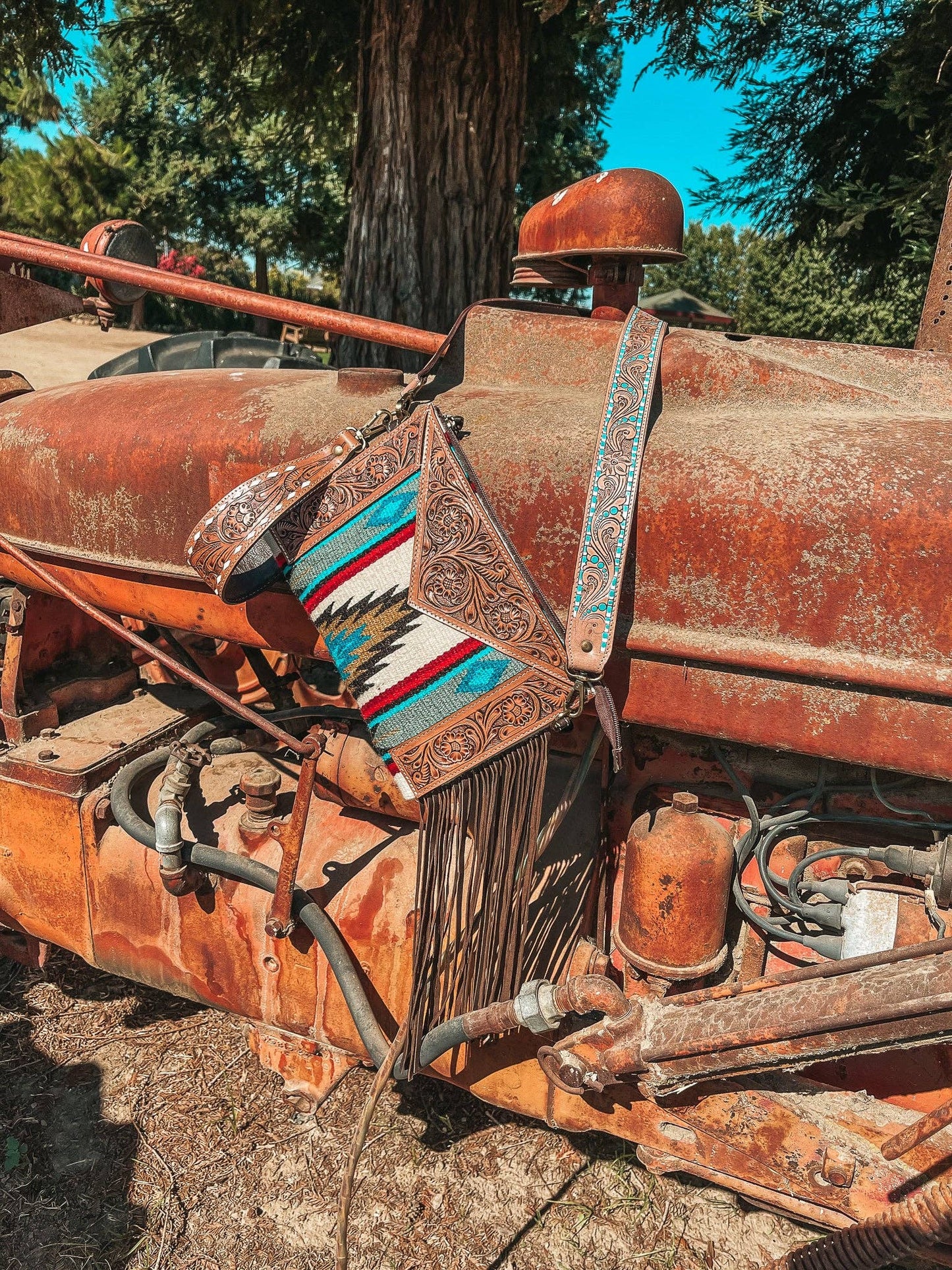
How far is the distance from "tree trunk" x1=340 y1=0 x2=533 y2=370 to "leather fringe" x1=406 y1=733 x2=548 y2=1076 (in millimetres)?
4508

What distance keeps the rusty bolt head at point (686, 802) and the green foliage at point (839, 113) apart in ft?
16.2

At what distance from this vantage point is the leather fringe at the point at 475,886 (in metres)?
1.61

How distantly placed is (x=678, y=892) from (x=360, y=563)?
78cm

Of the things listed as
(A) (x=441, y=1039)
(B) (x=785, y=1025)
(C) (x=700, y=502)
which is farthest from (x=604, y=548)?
(A) (x=441, y=1039)

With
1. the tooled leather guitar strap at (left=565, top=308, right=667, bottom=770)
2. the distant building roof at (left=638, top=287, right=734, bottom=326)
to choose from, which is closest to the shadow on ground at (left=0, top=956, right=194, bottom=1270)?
the tooled leather guitar strap at (left=565, top=308, right=667, bottom=770)

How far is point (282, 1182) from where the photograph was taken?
7.52 feet

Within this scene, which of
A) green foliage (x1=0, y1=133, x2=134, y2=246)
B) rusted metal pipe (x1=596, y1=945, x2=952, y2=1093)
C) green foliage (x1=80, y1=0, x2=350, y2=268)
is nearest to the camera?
rusted metal pipe (x1=596, y1=945, x2=952, y2=1093)

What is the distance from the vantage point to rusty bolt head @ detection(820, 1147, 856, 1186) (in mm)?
1583

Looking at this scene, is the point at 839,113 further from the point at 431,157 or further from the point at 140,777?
the point at 140,777

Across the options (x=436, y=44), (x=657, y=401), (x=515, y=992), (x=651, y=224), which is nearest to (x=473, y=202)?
(x=436, y=44)

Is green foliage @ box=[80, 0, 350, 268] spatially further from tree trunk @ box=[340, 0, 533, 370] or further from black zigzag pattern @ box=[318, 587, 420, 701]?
black zigzag pattern @ box=[318, 587, 420, 701]

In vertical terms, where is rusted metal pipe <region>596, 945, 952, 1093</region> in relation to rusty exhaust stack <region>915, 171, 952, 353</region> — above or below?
below

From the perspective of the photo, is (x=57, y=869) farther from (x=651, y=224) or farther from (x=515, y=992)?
(x=651, y=224)

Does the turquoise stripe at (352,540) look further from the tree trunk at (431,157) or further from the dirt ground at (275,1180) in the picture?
the tree trunk at (431,157)
